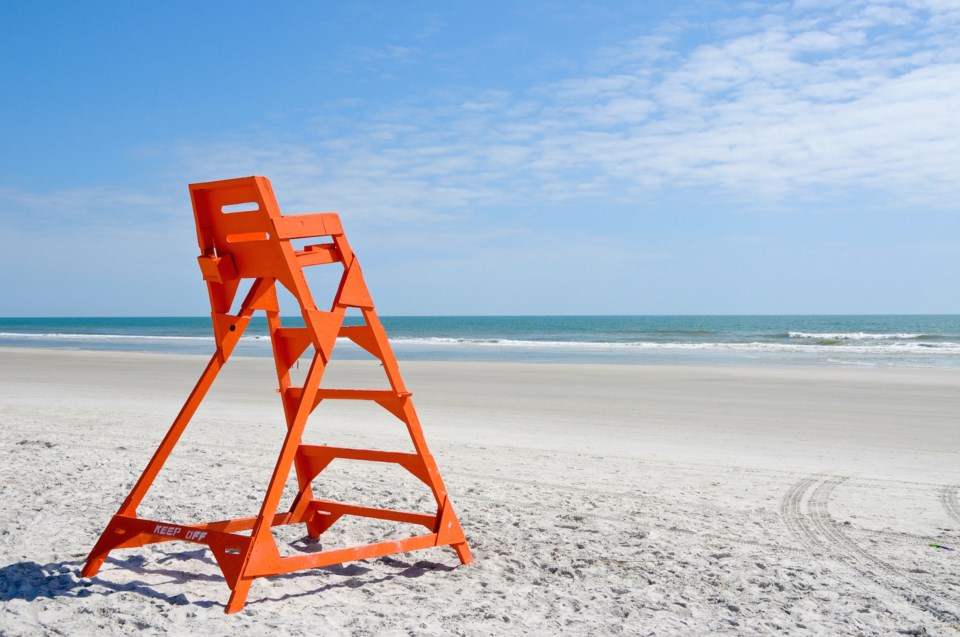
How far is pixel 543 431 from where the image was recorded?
398 inches

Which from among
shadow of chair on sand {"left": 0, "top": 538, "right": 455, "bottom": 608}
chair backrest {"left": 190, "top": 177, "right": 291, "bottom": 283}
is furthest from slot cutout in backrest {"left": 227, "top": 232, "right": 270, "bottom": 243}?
shadow of chair on sand {"left": 0, "top": 538, "right": 455, "bottom": 608}

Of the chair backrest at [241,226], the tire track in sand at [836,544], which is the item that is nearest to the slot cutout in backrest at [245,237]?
the chair backrest at [241,226]

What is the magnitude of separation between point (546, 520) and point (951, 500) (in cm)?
327

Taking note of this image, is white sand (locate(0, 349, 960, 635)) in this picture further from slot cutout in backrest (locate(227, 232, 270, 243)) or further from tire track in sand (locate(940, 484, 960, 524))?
slot cutout in backrest (locate(227, 232, 270, 243))

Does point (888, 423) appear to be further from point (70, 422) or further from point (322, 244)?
point (70, 422)

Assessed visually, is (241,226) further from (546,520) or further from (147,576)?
(546,520)

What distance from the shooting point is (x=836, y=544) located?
195 inches

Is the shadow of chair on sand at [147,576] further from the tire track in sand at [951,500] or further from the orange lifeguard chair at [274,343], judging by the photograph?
the tire track in sand at [951,500]

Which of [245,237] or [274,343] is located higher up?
[245,237]

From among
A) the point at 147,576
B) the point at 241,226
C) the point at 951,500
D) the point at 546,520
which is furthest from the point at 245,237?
the point at 951,500

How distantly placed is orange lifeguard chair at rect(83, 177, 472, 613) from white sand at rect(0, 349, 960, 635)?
204 mm

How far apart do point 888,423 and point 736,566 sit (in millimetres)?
7667

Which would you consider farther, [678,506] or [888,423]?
[888,423]

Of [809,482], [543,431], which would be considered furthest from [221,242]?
[543,431]
